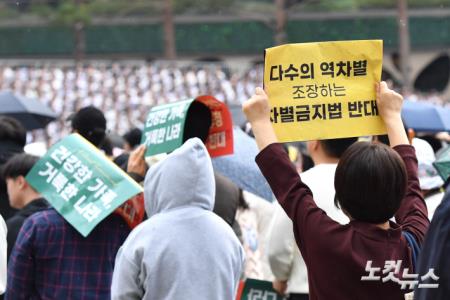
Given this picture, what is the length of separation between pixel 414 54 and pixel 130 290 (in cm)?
3599

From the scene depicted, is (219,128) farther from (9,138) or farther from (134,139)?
(134,139)

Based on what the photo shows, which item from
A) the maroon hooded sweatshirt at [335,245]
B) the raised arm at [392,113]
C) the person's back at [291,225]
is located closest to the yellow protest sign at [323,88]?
the raised arm at [392,113]

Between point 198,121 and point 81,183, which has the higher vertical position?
point 198,121

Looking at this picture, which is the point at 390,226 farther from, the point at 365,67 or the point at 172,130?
the point at 172,130

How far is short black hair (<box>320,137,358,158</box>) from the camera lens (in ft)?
14.4

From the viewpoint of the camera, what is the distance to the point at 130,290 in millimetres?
3533

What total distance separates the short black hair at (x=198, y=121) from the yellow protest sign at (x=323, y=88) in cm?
134

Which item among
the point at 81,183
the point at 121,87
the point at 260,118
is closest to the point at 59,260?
the point at 81,183

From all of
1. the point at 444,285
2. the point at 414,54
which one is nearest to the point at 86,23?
the point at 414,54

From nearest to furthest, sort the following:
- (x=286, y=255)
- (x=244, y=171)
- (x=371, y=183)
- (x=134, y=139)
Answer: (x=371, y=183)
(x=286, y=255)
(x=244, y=171)
(x=134, y=139)

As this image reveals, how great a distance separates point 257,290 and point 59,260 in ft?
3.86

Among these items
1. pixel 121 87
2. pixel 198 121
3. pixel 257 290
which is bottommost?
pixel 121 87

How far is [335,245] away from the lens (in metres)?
3.01

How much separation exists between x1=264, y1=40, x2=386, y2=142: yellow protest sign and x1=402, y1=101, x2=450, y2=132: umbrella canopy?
3376 millimetres
